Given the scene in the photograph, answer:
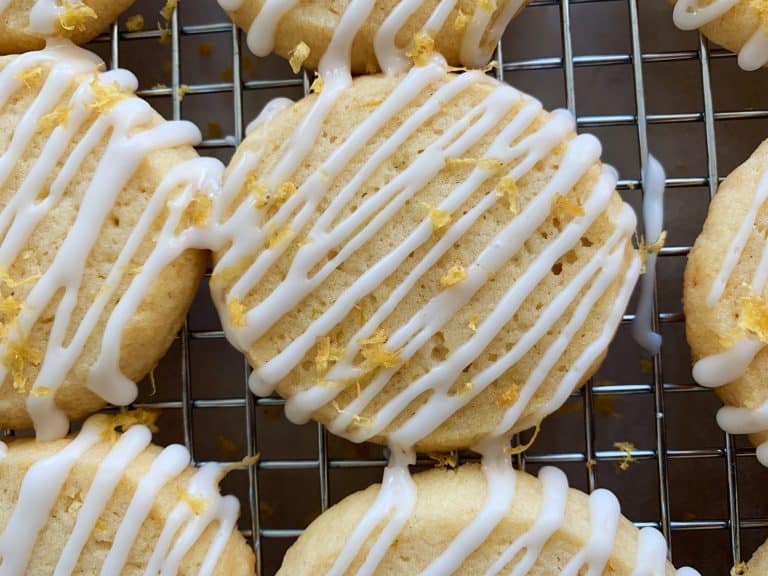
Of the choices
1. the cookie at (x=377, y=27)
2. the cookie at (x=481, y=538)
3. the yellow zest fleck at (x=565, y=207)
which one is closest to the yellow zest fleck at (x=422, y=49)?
the cookie at (x=377, y=27)

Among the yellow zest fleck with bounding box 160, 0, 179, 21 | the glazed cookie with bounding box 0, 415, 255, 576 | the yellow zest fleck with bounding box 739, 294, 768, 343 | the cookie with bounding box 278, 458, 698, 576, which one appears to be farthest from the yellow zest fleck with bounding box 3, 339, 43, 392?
the yellow zest fleck with bounding box 739, 294, 768, 343

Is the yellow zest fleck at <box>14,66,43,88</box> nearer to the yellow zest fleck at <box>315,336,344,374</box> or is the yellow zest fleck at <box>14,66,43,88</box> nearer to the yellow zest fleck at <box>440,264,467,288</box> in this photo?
the yellow zest fleck at <box>315,336,344,374</box>

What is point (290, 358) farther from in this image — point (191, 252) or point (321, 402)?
point (191, 252)

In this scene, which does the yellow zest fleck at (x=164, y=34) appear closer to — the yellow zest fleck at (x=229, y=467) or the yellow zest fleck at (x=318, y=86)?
the yellow zest fleck at (x=318, y=86)

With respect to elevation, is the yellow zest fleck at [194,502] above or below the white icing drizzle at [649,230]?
below

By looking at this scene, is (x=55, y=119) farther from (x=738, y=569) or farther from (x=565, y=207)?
(x=738, y=569)

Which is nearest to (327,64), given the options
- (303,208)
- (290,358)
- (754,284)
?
(303,208)
